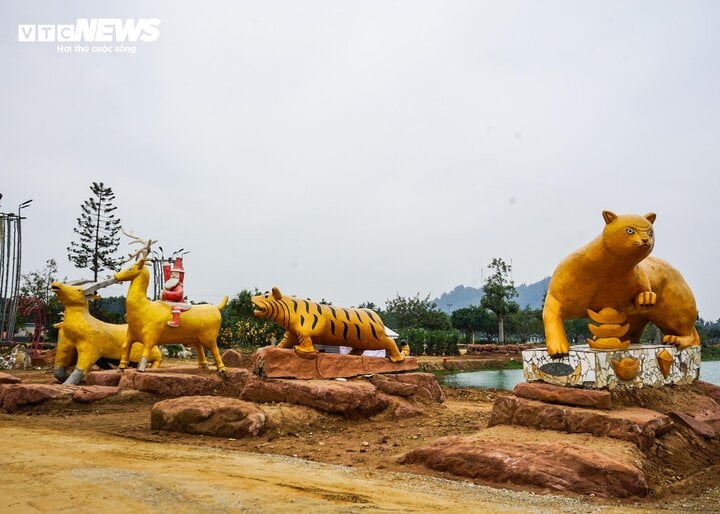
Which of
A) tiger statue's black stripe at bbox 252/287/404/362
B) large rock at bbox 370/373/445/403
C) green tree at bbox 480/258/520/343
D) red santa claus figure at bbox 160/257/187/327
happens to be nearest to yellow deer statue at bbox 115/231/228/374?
red santa claus figure at bbox 160/257/187/327

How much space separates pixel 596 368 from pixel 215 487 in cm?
435

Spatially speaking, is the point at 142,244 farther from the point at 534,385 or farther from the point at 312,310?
the point at 534,385

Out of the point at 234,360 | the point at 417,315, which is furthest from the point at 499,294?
the point at 234,360

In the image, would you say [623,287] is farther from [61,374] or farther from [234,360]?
[234,360]

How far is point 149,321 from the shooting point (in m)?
11.4

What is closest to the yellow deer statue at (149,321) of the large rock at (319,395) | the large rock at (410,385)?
the large rock at (319,395)

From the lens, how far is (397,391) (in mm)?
10445

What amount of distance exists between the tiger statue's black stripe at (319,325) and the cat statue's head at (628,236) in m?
5.02

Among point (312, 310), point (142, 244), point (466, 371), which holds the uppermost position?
point (142, 244)

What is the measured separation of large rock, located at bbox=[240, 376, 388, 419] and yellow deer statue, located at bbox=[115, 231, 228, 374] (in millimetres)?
2878

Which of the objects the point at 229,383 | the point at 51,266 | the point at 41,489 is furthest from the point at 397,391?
the point at 51,266

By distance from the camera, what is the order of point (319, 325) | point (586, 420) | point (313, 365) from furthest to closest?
point (319, 325) → point (313, 365) → point (586, 420)

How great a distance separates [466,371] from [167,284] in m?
20.0

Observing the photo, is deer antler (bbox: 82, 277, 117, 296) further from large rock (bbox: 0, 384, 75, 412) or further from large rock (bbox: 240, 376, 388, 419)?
large rock (bbox: 240, 376, 388, 419)
